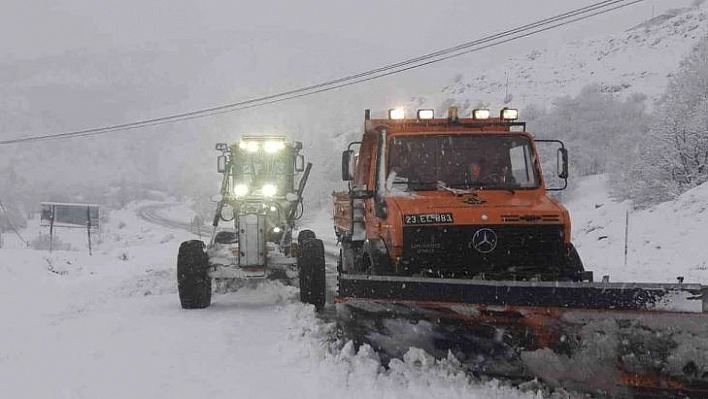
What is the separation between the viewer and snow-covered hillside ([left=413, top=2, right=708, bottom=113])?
37969mm

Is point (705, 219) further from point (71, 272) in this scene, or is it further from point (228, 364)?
point (71, 272)

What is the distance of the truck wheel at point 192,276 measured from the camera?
8359 millimetres

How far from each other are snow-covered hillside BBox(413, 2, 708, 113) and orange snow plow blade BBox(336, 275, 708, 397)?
1233 inches

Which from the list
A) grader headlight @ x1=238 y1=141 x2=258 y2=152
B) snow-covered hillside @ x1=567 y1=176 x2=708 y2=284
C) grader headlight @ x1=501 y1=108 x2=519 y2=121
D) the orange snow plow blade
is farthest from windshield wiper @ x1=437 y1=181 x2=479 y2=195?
snow-covered hillside @ x1=567 y1=176 x2=708 y2=284

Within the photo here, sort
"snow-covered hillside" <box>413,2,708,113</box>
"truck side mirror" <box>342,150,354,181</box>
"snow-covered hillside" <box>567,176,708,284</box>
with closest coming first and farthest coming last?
"truck side mirror" <box>342,150,354,181</box>, "snow-covered hillside" <box>567,176,708,284</box>, "snow-covered hillside" <box>413,2,708,113</box>

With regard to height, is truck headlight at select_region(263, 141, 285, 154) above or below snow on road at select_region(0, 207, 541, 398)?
above

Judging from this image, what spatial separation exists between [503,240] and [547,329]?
1554 millimetres

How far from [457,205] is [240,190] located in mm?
5287

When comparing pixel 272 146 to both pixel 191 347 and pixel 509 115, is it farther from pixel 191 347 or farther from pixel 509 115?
pixel 191 347

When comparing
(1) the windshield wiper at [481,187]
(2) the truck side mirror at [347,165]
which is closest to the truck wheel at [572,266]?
(1) the windshield wiper at [481,187]

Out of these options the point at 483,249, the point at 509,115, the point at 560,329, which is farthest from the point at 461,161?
the point at 560,329

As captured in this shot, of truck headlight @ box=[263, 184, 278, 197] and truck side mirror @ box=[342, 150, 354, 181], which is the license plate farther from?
truck headlight @ box=[263, 184, 278, 197]

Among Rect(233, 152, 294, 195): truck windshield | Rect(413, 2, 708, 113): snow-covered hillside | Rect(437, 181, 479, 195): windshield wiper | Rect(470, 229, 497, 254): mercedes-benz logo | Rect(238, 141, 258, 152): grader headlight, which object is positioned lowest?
Rect(470, 229, 497, 254): mercedes-benz logo

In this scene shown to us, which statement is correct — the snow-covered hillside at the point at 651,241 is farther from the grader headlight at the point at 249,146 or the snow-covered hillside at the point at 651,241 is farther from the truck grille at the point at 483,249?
the grader headlight at the point at 249,146
